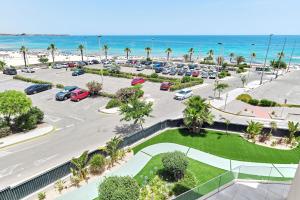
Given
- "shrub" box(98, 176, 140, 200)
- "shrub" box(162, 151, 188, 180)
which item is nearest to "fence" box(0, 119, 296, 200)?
"shrub" box(98, 176, 140, 200)

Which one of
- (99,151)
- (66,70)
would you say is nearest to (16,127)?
(99,151)

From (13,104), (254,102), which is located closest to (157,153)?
(13,104)

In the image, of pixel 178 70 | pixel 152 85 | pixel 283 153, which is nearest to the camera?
pixel 283 153

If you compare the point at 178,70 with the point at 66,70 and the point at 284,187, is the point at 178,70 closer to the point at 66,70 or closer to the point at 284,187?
the point at 66,70

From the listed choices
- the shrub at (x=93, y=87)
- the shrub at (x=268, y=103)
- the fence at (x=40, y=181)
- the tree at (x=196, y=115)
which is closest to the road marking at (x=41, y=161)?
the fence at (x=40, y=181)

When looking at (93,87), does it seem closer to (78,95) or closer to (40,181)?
(78,95)

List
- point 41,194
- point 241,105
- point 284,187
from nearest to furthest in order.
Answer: point 284,187, point 41,194, point 241,105

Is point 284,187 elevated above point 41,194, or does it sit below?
above

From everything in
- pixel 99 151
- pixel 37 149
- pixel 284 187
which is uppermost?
pixel 284 187

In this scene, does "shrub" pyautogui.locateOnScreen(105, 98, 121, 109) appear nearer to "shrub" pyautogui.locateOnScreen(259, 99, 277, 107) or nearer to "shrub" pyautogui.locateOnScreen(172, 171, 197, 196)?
"shrub" pyautogui.locateOnScreen(172, 171, 197, 196)
